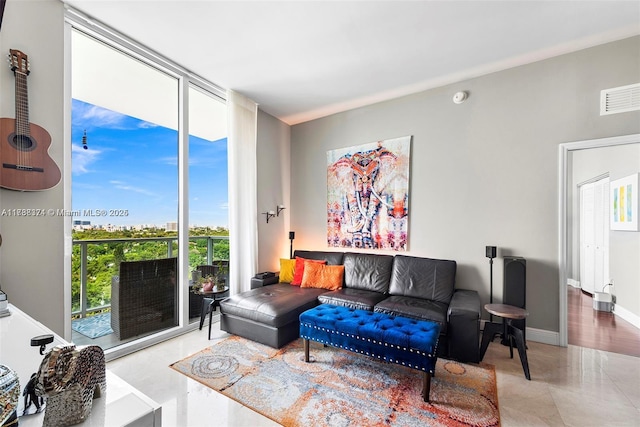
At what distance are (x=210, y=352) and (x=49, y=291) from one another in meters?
1.37

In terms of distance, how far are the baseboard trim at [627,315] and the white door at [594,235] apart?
0.55 metres

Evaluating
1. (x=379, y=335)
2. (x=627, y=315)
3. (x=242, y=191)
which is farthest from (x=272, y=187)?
(x=627, y=315)

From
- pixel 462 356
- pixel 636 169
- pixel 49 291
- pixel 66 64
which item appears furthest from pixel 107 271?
pixel 636 169

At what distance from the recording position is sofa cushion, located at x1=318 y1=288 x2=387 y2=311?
2.95 metres

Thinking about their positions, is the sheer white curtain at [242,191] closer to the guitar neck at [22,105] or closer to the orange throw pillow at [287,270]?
the orange throw pillow at [287,270]

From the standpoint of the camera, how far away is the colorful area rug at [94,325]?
100 inches

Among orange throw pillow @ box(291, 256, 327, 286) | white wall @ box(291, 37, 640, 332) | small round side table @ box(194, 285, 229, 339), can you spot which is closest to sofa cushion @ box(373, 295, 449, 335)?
white wall @ box(291, 37, 640, 332)

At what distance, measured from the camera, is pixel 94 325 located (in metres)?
2.66

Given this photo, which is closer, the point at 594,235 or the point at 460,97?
the point at 460,97

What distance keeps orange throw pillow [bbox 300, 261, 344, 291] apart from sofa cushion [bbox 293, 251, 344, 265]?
0.54 ft

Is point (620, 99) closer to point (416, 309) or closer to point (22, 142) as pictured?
point (416, 309)

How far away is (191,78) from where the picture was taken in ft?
10.6

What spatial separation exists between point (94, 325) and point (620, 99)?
18.0ft

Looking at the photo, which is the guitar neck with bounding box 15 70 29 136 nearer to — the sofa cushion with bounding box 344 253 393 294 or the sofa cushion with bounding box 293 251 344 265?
the sofa cushion with bounding box 293 251 344 265
